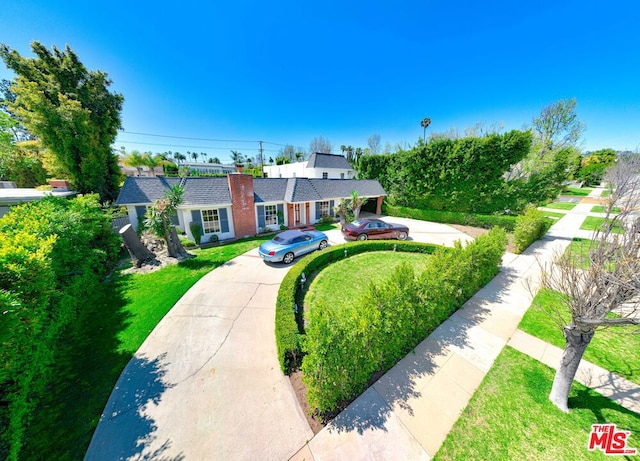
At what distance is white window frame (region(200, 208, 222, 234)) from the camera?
14.4m

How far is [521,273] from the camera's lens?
970cm

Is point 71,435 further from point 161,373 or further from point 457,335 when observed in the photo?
point 457,335

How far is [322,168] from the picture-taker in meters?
31.3

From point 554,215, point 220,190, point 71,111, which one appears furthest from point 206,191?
point 554,215

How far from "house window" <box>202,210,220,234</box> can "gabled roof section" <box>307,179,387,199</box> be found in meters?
9.19

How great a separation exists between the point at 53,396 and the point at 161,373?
1.97m

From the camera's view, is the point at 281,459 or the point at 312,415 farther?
the point at 312,415

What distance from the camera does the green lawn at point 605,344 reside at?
192 inches

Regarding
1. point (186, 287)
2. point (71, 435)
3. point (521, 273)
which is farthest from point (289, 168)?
point (71, 435)

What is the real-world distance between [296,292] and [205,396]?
4.17m

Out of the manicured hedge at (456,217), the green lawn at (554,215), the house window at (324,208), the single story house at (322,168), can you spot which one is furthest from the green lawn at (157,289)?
the green lawn at (554,215)

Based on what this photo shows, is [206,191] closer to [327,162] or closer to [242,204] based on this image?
[242,204]

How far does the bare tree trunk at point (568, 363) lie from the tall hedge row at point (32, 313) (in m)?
9.15

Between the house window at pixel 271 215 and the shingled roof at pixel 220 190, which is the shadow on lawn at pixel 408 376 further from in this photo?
the house window at pixel 271 215
